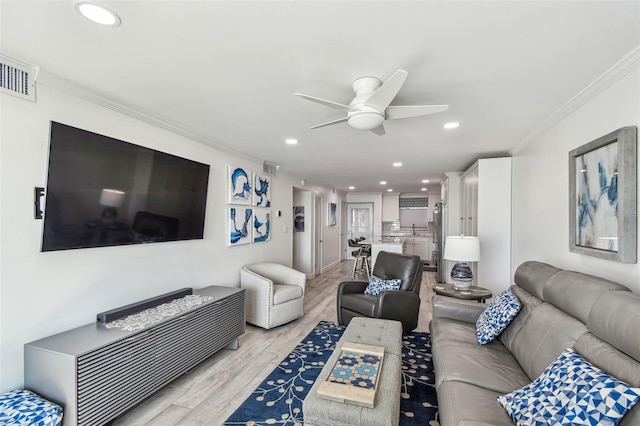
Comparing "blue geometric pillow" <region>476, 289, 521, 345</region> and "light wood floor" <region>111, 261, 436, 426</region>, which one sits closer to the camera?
"light wood floor" <region>111, 261, 436, 426</region>

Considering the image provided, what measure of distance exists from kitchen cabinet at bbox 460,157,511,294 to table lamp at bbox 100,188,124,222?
13.7ft

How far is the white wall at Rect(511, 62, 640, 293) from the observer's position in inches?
69.3

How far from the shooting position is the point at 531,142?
3229 mm

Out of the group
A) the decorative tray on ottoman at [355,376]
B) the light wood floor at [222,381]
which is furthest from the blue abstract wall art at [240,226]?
the decorative tray on ottoman at [355,376]

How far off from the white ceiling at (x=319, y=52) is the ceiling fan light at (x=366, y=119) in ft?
0.78

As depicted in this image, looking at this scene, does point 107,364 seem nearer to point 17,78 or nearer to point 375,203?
point 17,78

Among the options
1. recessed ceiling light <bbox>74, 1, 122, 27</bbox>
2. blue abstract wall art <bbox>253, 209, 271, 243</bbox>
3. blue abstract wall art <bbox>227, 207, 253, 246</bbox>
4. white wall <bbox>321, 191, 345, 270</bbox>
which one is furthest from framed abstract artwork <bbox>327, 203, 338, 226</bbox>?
recessed ceiling light <bbox>74, 1, 122, 27</bbox>

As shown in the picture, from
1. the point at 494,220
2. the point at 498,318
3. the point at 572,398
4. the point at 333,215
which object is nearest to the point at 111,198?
the point at 572,398

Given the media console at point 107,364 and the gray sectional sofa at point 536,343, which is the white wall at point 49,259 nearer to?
the media console at point 107,364

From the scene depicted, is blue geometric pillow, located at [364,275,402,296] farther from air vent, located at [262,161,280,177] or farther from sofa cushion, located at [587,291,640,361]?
air vent, located at [262,161,280,177]

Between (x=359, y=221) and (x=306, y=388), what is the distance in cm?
813

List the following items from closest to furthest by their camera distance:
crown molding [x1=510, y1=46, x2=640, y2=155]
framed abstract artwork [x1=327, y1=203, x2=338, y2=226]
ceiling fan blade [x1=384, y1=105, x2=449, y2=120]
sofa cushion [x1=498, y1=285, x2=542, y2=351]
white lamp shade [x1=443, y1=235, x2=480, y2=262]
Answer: crown molding [x1=510, y1=46, x2=640, y2=155] < ceiling fan blade [x1=384, y1=105, x2=449, y2=120] < sofa cushion [x1=498, y1=285, x2=542, y2=351] < white lamp shade [x1=443, y1=235, x2=480, y2=262] < framed abstract artwork [x1=327, y1=203, x2=338, y2=226]

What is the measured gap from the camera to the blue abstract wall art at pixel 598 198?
5.95 ft

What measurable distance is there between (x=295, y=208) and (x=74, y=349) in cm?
526
